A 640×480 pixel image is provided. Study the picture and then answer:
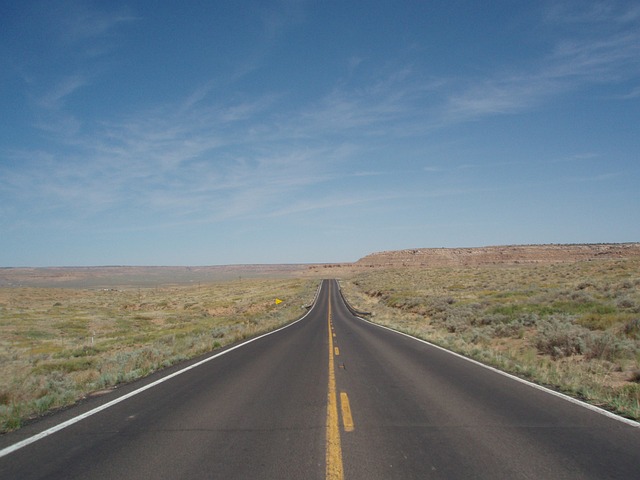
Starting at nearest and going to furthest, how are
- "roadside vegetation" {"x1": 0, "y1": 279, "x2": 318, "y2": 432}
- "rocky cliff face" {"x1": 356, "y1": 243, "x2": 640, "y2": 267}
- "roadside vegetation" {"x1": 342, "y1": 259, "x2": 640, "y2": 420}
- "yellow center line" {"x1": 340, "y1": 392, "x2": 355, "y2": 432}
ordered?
"yellow center line" {"x1": 340, "y1": 392, "x2": 355, "y2": 432} → "roadside vegetation" {"x1": 0, "y1": 279, "x2": 318, "y2": 432} → "roadside vegetation" {"x1": 342, "y1": 259, "x2": 640, "y2": 420} → "rocky cliff face" {"x1": 356, "y1": 243, "x2": 640, "y2": 267}

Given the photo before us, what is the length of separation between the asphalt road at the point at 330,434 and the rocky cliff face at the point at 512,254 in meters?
122

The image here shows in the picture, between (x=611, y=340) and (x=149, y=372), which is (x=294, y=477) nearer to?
(x=149, y=372)

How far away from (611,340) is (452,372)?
20.4 ft

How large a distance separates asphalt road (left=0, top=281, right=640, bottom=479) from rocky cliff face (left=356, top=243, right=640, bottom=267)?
4812 inches

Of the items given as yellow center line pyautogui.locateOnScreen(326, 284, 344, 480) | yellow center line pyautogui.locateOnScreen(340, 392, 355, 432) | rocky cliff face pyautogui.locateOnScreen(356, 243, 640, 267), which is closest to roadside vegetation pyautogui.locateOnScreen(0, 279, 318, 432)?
yellow center line pyautogui.locateOnScreen(326, 284, 344, 480)

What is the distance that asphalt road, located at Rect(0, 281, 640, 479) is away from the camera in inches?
184

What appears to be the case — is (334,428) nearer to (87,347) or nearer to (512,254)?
(87,347)

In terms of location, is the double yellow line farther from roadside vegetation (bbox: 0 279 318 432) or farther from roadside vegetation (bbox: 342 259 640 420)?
roadside vegetation (bbox: 0 279 318 432)

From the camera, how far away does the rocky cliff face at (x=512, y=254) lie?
119081 millimetres

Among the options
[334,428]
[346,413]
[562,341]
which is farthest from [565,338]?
[334,428]

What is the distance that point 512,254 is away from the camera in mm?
142000

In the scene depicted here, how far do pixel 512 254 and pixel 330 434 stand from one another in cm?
15232

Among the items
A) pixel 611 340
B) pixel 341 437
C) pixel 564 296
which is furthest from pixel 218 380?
pixel 564 296

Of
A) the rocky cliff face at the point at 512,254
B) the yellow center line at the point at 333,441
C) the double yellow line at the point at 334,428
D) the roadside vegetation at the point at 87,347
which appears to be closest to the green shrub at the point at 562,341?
the double yellow line at the point at 334,428
